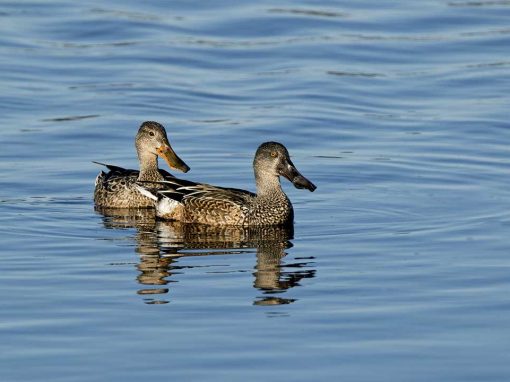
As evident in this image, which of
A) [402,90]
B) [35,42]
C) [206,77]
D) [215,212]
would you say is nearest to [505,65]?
[402,90]

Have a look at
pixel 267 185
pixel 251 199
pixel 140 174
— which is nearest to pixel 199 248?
pixel 251 199

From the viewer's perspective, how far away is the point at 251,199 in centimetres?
1614

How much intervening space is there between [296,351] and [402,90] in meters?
13.5

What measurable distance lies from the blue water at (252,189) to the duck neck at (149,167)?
2.37ft

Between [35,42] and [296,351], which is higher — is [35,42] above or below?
above

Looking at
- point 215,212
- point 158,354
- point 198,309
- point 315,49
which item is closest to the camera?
point 158,354

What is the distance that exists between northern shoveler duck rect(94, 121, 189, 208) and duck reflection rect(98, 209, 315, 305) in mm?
170

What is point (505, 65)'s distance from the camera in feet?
82.6

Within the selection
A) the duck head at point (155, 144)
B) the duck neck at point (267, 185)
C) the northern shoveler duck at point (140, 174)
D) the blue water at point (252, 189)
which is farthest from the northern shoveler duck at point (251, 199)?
the duck head at point (155, 144)

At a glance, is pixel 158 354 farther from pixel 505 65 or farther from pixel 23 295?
pixel 505 65

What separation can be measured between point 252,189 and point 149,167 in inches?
51.3

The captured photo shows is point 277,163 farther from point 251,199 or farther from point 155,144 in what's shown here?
point 155,144

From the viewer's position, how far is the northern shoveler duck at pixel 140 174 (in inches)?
676

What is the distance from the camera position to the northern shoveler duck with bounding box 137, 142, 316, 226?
15.9 meters
